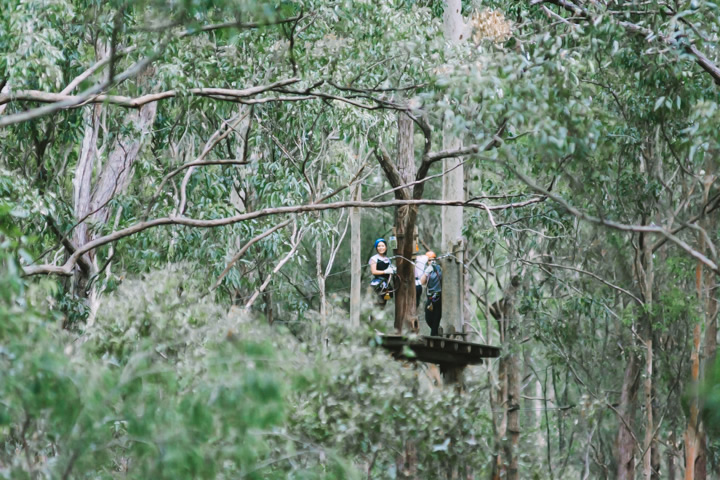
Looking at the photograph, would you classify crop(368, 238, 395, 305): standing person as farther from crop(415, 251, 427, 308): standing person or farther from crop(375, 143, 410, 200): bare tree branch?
crop(375, 143, 410, 200): bare tree branch

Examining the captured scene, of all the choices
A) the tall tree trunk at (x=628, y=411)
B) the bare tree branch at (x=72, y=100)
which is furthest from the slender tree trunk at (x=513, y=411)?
the bare tree branch at (x=72, y=100)

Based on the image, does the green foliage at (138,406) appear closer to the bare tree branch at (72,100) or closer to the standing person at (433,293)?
the bare tree branch at (72,100)

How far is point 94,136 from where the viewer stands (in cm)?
1138

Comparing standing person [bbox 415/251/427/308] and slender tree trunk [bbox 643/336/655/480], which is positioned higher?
standing person [bbox 415/251/427/308]

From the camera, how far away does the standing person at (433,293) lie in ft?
41.6

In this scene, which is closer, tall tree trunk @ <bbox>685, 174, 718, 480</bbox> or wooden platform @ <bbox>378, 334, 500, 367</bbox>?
wooden platform @ <bbox>378, 334, 500, 367</bbox>

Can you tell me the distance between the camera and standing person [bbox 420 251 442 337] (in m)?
12.7

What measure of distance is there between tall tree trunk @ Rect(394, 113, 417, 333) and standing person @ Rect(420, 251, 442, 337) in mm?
203

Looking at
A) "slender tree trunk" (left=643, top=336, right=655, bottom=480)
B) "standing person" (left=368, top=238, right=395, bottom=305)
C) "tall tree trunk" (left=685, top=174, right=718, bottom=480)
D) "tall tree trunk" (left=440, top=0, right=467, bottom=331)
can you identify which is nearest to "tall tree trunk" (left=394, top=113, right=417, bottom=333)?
"standing person" (left=368, top=238, right=395, bottom=305)

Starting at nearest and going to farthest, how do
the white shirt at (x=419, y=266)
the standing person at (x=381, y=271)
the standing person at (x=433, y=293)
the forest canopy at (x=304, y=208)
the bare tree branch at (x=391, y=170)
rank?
the forest canopy at (x=304, y=208) → the standing person at (x=381, y=271) → the bare tree branch at (x=391, y=170) → the standing person at (x=433, y=293) → the white shirt at (x=419, y=266)

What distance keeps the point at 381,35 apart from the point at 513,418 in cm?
756

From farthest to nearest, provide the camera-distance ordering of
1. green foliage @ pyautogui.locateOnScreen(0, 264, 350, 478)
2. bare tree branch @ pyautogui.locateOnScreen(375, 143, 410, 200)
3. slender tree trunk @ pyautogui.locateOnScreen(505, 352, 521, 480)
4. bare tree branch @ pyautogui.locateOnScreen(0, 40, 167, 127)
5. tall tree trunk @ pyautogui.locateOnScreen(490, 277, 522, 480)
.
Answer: tall tree trunk @ pyautogui.locateOnScreen(490, 277, 522, 480) → bare tree branch @ pyautogui.locateOnScreen(375, 143, 410, 200) → slender tree trunk @ pyautogui.locateOnScreen(505, 352, 521, 480) → bare tree branch @ pyautogui.locateOnScreen(0, 40, 167, 127) → green foliage @ pyautogui.locateOnScreen(0, 264, 350, 478)

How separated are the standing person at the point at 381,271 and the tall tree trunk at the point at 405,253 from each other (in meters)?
0.16

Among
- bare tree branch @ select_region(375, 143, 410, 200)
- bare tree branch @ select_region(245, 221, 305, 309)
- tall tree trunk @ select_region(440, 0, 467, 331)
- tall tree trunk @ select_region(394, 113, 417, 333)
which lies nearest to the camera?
tall tree trunk @ select_region(440, 0, 467, 331)
